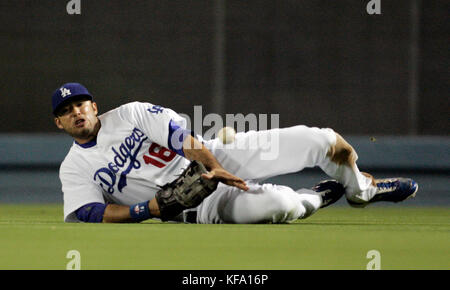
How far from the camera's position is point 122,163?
6086 millimetres

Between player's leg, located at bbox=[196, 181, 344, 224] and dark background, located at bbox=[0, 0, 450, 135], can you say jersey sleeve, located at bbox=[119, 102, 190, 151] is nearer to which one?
player's leg, located at bbox=[196, 181, 344, 224]

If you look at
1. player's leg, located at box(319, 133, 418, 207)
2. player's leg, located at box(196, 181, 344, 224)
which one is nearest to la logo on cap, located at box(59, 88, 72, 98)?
player's leg, located at box(196, 181, 344, 224)

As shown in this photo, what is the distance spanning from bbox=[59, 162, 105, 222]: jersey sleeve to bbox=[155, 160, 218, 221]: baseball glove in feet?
1.58

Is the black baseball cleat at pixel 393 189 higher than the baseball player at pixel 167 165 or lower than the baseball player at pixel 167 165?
lower

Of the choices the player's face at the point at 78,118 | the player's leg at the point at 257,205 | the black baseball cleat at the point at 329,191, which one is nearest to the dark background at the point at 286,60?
the black baseball cleat at the point at 329,191

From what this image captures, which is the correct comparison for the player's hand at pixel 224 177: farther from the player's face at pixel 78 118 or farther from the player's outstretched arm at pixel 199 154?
the player's face at pixel 78 118

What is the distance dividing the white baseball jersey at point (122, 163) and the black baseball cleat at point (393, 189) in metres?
1.54

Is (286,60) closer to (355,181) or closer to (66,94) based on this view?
(355,181)

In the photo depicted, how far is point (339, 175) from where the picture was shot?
253 inches

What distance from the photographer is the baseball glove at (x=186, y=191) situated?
5.72m

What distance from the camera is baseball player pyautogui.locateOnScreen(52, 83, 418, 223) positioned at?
5.87 m

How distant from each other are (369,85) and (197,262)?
19.3 ft

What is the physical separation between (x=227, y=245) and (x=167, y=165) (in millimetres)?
1530

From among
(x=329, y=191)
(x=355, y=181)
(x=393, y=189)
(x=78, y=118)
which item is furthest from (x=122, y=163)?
(x=393, y=189)
